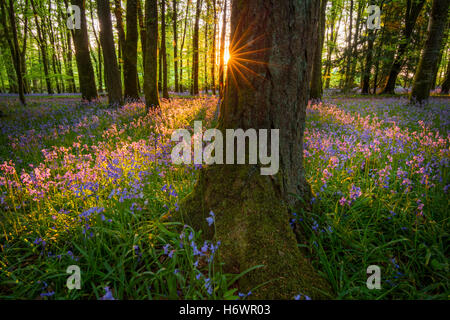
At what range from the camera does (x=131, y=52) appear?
40.3 ft

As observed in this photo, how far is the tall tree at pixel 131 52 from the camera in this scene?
11641 mm

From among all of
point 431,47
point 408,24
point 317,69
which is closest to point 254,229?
point 317,69

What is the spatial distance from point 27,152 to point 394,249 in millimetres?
6810

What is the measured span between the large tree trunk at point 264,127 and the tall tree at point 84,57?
12.8m

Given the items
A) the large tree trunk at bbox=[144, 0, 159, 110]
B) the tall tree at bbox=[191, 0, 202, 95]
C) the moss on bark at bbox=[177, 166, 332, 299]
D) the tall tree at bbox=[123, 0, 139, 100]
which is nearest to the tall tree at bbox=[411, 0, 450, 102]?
the large tree trunk at bbox=[144, 0, 159, 110]

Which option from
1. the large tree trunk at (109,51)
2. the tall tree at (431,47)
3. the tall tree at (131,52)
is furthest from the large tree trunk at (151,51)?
the tall tree at (431,47)

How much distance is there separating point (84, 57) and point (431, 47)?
16.4 meters

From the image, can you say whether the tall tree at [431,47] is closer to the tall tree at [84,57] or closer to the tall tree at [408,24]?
the tall tree at [408,24]

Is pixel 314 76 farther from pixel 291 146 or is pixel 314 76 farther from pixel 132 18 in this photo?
pixel 291 146

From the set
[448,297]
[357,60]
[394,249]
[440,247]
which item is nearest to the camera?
[448,297]

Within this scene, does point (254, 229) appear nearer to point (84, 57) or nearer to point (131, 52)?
point (131, 52)

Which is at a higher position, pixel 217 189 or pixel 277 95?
pixel 277 95

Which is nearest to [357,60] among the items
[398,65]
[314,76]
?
[398,65]

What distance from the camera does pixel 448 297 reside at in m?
1.57
